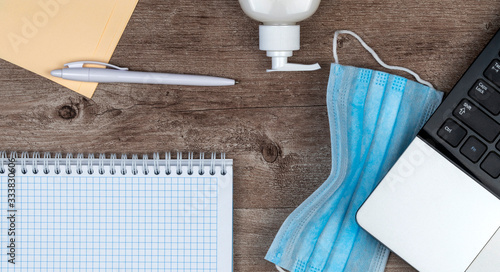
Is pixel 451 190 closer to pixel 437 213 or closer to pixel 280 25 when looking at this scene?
pixel 437 213

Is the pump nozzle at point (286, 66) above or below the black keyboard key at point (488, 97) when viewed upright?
above

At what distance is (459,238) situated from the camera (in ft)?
1.67

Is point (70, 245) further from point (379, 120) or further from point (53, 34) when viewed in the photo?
point (379, 120)

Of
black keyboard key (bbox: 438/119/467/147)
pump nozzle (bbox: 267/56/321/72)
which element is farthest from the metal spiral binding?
black keyboard key (bbox: 438/119/467/147)

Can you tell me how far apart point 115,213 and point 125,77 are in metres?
0.18

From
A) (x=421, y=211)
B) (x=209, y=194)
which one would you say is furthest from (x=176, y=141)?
(x=421, y=211)

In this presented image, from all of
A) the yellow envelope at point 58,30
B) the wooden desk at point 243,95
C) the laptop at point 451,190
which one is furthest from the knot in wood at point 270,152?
the yellow envelope at point 58,30

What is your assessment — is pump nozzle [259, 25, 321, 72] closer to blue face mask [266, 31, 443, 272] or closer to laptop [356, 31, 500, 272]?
blue face mask [266, 31, 443, 272]

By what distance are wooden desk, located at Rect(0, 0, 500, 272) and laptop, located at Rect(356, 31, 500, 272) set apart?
59mm

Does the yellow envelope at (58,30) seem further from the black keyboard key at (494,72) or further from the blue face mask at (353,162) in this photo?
the black keyboard key at (494,72)

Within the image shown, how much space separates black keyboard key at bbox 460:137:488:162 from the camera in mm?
491

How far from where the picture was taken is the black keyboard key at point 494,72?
487mm

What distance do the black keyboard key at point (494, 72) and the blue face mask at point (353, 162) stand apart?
0.06m

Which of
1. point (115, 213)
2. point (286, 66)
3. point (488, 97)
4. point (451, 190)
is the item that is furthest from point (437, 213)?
point (115, 213)
